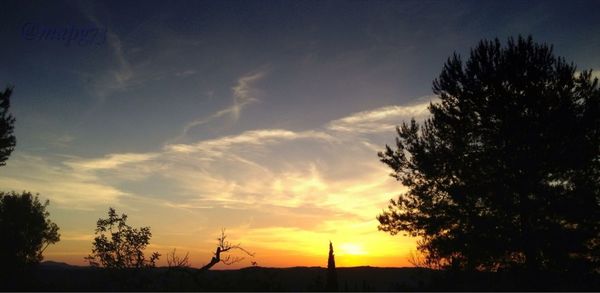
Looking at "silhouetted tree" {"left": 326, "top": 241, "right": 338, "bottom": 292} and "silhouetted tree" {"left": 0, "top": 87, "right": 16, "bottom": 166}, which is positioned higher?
"silhouetted tree" {"left": 0, "top": 87, "right": 16, "bottom": 166}

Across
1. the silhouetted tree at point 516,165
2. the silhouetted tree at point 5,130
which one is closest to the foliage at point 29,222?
the silhouetted tree at point 5,130

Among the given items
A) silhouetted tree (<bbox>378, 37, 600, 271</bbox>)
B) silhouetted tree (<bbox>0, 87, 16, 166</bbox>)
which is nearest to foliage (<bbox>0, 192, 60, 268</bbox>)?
silhouetted tree (<bbox>0, 87, 16, 166</bbox>)

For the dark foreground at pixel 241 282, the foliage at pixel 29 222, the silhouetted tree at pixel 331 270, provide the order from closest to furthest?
the dark foreground at pixel 241 282
the silhouetted tree at pixel 331 270
the foliage at pixel 29 222

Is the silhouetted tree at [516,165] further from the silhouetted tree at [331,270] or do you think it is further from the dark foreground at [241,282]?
the silhouetted tree at [331,270]

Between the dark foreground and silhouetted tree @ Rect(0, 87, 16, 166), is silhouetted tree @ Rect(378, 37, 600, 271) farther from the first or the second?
silhouetted tree @ Rect(0, 87, 16, 166)

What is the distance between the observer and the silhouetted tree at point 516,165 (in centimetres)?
1388

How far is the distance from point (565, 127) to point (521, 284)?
622cm

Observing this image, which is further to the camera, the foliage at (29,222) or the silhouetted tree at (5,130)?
the foliage at (29,222)

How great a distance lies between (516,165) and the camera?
1416 centimetres

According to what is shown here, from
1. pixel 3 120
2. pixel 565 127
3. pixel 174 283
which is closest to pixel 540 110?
pixel 565 127

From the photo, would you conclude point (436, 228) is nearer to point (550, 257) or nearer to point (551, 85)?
point (550, 257)

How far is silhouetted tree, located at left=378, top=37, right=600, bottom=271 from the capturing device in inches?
547

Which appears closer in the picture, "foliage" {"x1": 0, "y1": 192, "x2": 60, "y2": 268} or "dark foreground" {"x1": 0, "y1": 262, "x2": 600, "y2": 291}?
"dark foreground" {"x1": 0, "y1": 262, "x2": 600, "y2": 291}

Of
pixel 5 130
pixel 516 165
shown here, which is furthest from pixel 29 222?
pixel 516 165
